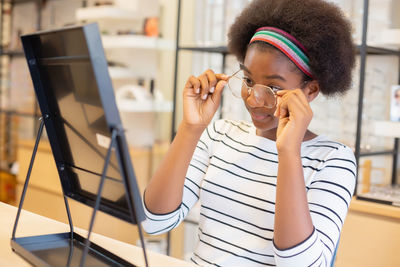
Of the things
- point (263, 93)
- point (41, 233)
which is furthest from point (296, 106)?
point (41, 233)

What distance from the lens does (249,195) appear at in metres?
1.20

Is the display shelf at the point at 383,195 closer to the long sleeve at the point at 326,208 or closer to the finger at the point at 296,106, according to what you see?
the long sleeve at the point at 326,208

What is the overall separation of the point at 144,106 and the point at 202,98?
74.1 inches

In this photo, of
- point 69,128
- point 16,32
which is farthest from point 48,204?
point 69,128

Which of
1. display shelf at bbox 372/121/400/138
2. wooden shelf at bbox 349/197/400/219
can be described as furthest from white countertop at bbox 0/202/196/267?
display shelf at bbox 372/121/400/138

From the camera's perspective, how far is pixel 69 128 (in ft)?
2.79

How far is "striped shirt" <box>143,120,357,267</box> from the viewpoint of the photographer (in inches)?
41.9

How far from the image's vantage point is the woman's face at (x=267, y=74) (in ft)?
3.73

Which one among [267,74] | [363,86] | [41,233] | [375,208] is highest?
[267,74]

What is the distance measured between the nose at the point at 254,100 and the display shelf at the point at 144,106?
74.1 inches

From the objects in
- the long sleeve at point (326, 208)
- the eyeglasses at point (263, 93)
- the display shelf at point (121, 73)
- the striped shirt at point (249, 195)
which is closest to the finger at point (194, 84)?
the eyeglasses at point (263, 93)

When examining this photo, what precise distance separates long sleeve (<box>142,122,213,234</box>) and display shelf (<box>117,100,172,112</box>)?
1.64 metres

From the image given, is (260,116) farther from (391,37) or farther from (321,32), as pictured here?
(391,37)

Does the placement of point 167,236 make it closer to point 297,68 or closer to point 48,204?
point 48,204
